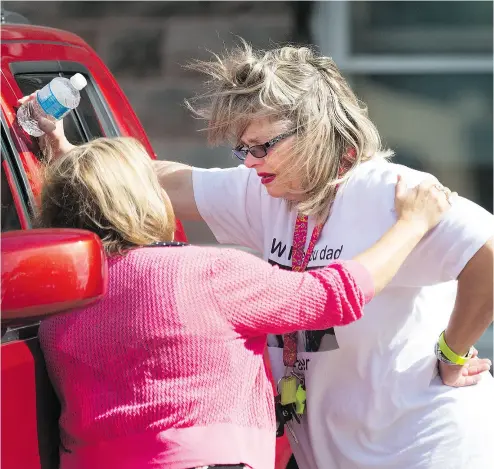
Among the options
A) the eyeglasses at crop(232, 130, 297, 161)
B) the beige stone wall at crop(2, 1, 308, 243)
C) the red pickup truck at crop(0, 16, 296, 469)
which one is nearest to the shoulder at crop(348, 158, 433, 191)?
the eyeglasses at crop(232, 130, 297, 161)

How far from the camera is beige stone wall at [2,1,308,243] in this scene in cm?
627

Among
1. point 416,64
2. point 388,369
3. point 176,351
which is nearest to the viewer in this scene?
point 176,351

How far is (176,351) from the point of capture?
2055 millimetres

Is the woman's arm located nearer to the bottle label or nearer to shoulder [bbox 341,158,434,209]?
shoulder [bbox 341,158,434,209]

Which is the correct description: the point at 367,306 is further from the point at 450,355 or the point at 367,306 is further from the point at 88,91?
the point at 88,91

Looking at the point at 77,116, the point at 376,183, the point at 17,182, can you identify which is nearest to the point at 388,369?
the point at 376,183

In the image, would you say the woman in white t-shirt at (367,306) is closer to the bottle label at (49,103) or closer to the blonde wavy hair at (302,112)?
the blonde wavy hair at (302,112)

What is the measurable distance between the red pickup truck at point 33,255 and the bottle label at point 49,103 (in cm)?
6

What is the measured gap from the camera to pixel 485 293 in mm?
2471

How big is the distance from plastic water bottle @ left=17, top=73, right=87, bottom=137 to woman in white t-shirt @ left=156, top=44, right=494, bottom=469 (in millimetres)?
352

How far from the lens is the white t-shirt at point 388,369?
8.23 feet

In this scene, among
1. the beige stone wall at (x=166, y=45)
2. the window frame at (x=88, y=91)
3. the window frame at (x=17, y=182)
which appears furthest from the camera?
the beige stone wall at (x=166, y=45)

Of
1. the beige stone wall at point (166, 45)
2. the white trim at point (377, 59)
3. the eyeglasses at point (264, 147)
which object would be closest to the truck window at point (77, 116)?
the eyeglasses at point (264, 147)

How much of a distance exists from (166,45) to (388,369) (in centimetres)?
408
